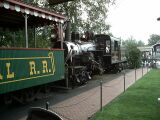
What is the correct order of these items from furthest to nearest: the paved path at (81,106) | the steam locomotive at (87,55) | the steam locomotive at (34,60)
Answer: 1. the steam locomotive at (87,55)
2. the paved path at (81,106)
3. the steam locomotive at (34,60)

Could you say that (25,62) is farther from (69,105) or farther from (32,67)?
(69,105)

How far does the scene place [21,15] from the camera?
1140 centimetres

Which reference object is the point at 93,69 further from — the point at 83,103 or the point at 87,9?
the point at 87,9

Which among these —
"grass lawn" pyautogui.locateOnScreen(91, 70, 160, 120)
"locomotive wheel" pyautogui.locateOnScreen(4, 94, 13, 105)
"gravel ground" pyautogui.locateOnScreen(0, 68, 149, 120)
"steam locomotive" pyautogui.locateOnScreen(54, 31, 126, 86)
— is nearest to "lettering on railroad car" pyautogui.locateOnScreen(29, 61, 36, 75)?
"locomotive wheel" pyautogui.locateOnScreen(4, 94, 13, 105)

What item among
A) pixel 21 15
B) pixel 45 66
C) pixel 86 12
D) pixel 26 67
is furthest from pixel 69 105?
pixel 86 12

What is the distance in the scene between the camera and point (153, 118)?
8.74 metres

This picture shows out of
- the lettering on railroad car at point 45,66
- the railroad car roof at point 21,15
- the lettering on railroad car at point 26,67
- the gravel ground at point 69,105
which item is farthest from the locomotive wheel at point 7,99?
the railroad car roof at point 21,15

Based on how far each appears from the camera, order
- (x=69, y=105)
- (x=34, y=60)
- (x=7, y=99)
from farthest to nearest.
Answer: (x=69, y=105), (x=34, y=60), (x=7, y=99)

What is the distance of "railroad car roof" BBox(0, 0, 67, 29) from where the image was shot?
30.5 feet

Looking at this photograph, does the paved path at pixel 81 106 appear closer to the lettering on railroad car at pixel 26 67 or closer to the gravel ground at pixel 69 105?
the gravel ground at pixel 69 105

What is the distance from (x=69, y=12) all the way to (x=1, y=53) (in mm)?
20990

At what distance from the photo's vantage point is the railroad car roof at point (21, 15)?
931 centimetres

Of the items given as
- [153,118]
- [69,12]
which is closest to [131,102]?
[153,118]

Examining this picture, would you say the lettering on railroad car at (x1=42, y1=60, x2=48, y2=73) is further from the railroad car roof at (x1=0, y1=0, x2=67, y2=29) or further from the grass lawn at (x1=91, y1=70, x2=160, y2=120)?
the grass lawn at (x1=91, y1=70, x2=160, y2=120)
